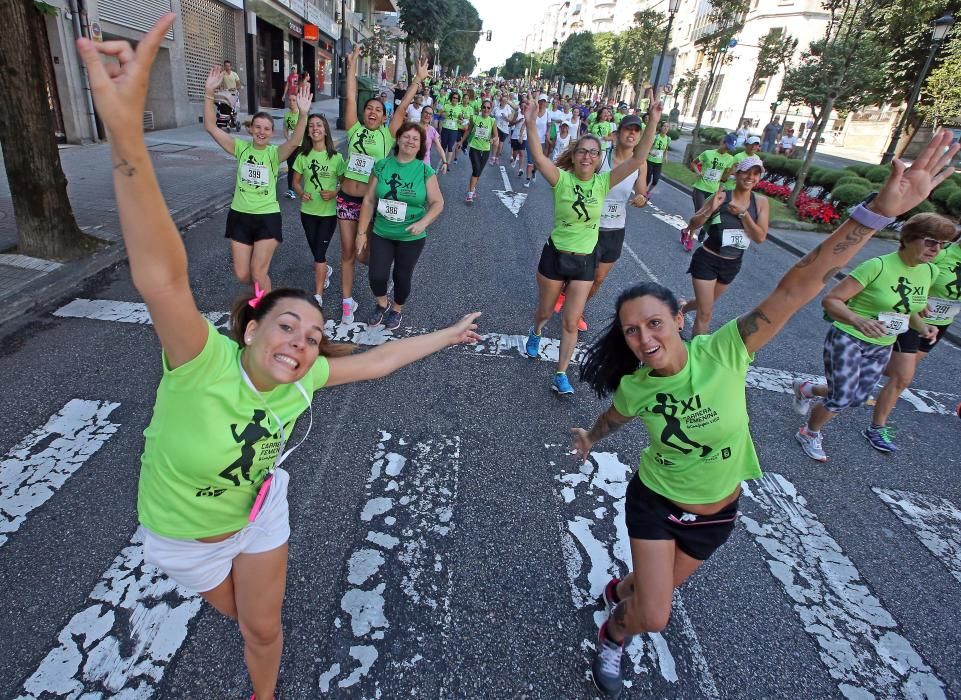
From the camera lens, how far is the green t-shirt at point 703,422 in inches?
89.7

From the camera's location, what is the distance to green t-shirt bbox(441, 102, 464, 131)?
1690 cm

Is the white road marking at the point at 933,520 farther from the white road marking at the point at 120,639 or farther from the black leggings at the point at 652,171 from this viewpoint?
the black leggings at the point at 652,171

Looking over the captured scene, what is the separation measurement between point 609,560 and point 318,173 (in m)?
4.61

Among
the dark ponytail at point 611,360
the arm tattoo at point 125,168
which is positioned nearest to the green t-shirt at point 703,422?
the dark ponytail at point 611,360

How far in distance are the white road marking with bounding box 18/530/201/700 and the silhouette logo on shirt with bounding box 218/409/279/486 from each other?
116 centimetres

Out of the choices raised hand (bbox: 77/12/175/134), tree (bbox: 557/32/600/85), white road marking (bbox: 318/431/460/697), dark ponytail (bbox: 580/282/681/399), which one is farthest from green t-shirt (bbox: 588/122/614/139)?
tree (bbox: 557/32/600/85)

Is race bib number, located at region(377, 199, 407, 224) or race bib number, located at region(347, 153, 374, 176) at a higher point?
race bib number, located at region(347, 153, 374, 176)

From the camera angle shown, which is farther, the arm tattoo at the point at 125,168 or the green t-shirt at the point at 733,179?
the green t-shirt at the point at 733,179

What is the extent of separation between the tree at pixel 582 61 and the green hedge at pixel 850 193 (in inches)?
→ 2460

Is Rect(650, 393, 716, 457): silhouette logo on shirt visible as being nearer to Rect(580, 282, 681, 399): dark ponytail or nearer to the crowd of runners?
the crowd of runners

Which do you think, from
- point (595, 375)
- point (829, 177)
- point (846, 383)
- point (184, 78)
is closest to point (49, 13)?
point (184, 78)

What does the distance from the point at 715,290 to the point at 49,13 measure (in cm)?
1402

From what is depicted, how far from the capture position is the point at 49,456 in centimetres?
351

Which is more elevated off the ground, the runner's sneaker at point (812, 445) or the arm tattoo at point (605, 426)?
the arm tattoo at point (605, 426)
